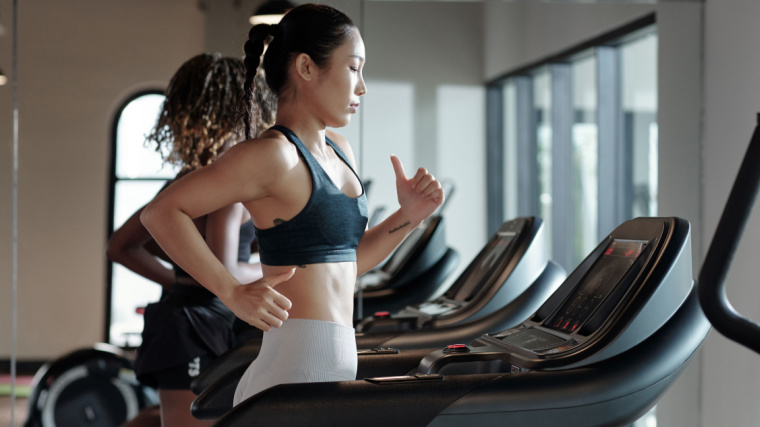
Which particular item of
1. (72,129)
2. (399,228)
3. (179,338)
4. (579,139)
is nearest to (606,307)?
(399,228)

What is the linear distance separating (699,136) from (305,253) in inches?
90.6

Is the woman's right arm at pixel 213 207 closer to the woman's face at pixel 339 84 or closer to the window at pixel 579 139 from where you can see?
the woman's face at pixel 339 84

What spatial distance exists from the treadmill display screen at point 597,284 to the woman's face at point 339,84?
2.25ft

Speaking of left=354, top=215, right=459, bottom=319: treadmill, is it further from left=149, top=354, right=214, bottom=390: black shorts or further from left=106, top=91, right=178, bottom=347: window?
left=149, top=354, right=214, bottom=390: black shorts

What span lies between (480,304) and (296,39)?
1183mm

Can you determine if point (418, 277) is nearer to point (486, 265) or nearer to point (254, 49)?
point (486, 265)

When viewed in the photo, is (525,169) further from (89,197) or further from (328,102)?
(328,102)

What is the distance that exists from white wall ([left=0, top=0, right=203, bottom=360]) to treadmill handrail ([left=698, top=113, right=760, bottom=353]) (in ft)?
6.68

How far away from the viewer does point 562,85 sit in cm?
577

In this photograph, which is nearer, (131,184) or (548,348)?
(548,348)

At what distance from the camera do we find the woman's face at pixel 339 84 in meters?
1.49

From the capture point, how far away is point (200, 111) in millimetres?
2422

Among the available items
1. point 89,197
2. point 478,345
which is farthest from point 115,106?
point 478,345

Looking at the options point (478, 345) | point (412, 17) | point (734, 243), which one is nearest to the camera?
point (734, 243)
